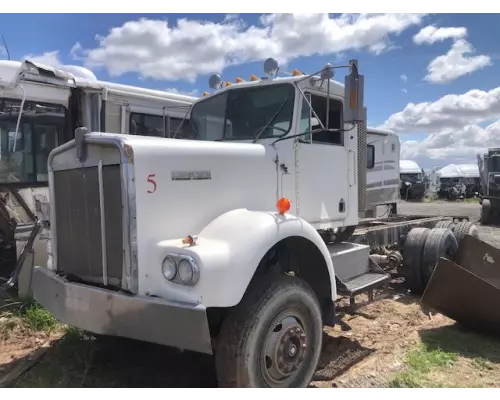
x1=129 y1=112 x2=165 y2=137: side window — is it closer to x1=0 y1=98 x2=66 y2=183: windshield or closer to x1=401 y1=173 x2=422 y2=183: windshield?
x1=0 y1=98 x2=66 y2=183: windshield

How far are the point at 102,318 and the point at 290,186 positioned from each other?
2026 millimetres

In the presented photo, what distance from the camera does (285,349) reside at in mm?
3547

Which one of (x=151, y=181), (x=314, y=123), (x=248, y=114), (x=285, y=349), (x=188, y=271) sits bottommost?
(x=285, y=349)

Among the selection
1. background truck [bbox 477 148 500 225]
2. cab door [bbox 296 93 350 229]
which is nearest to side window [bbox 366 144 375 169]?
cab door [bbox 296 93 350 229]

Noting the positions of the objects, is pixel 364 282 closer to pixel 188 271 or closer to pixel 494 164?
pixel 188 271

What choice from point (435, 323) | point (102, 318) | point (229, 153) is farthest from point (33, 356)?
point (435, 323)

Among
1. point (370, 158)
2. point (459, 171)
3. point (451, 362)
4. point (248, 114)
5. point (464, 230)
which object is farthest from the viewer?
point (459, 171)

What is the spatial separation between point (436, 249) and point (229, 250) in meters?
4.22

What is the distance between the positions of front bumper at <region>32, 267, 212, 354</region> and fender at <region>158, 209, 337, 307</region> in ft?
0.44

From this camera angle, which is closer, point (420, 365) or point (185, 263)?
point (185, 263)

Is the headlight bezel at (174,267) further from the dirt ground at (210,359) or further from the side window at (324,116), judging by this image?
the side window at (324,116)

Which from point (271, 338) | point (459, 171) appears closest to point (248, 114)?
point (271, 338)

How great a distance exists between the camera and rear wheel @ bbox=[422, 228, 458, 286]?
652cm

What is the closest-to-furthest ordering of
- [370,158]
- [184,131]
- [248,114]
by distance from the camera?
1. [248,114]
2. [184,131]
3. [370,158]
